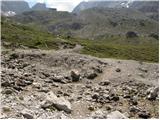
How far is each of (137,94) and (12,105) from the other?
12.9 m

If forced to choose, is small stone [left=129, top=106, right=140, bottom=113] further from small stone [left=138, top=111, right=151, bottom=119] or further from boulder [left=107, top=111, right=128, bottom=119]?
boulder [left=107, top=111, right=128, bottom=119]

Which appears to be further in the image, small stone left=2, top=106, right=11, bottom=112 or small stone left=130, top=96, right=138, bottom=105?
small stone left=130, top=96, right=138, bottom=105

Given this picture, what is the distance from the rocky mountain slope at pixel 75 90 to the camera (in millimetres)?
26089

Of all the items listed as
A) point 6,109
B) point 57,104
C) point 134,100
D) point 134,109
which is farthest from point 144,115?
point 6,109

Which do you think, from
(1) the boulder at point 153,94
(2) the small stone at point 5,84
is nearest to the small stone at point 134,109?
(1) the boulder at point 153,94

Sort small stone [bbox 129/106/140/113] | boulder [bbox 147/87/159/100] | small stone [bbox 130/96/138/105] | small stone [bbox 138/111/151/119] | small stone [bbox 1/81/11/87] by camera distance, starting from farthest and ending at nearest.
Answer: boulder [bbox 147/87/159/100], small stone [bbox 130/96/138/105], small stone [bbox 1/81/11/87], small stone [bbox 129/106/140/113], small stone [bbox 138/111/151/119]

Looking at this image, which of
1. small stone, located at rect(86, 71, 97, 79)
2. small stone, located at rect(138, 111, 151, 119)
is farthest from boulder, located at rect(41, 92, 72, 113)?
small stone, located at rect(86, 71, 97, 79)

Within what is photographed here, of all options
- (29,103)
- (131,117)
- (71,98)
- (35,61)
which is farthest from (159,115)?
(35,61)

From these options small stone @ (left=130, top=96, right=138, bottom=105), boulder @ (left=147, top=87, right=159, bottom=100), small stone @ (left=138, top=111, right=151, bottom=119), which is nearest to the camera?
small stone @ (left=138, top=111, right=151, bottom=119)

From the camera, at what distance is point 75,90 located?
34.7m

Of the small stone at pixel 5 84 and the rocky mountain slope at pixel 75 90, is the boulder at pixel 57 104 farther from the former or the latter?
the small stone at pixel 5 84

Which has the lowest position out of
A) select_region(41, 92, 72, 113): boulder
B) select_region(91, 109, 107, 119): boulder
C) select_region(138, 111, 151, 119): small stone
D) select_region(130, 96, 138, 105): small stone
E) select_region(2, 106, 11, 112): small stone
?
select_region(138, 111, 151, 119): small stone

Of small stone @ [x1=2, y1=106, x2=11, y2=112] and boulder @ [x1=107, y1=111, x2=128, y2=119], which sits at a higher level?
small stone @ [x1=2, y1=106, x2=11, y2=112]

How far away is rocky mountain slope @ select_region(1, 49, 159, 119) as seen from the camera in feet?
85.6
